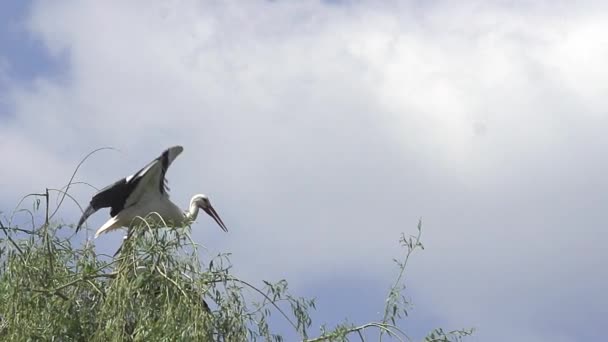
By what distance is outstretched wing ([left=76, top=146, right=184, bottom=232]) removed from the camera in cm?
1062

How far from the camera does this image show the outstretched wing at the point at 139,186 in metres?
10.6

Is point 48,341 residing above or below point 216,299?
below

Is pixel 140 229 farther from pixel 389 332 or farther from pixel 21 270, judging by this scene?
pixel 389 332

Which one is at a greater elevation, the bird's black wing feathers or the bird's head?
the bird's head

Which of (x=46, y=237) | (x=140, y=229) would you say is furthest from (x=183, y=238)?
(x=46, y=237)

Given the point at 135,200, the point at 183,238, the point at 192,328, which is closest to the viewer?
the point at 192,328

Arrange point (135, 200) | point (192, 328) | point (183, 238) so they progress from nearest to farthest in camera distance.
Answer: point (192, 328) < point (183, 238) < point (135, 200)

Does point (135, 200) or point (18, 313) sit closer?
point (18, 313)

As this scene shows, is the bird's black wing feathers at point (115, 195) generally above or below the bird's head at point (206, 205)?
below

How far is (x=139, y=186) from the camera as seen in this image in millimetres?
10797

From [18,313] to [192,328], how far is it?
800 mm

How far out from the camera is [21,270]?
6.37 m

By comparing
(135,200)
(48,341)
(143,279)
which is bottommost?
(48,341)

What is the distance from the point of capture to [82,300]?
6.36 m
